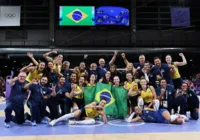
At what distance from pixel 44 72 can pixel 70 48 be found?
16.1 m

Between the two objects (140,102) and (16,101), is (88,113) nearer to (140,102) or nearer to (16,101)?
(140,102)

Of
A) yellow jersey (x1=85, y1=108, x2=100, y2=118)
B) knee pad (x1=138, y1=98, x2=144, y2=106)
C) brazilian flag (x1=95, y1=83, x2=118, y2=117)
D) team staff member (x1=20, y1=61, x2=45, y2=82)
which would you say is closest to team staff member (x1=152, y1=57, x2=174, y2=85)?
knee pad (x1=138, y1=98, x2=144, y2=106)

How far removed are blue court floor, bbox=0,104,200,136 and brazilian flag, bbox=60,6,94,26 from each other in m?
16.3

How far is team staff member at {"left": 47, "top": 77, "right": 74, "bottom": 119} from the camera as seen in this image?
7.41 metres

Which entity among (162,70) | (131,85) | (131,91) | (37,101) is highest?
(162,70)

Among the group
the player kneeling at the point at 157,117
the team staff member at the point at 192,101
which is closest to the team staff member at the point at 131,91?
the player kneeling at the point at 157,117

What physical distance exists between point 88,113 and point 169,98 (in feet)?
8.91

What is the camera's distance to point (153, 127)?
6688 mm

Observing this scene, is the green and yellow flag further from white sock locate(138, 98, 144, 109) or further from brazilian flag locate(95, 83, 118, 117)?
white sock locate(138, 98, 144, 109)

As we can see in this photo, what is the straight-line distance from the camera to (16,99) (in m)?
6.88

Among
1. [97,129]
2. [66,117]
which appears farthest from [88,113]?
[97,129]

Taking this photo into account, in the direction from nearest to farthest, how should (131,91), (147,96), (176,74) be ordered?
(147,96), (131,91), (176,74)

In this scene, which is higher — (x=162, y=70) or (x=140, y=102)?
(x=162, y=70)

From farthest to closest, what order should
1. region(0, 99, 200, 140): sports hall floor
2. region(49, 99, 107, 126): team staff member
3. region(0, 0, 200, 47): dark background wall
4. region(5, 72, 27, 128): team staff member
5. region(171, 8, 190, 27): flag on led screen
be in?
region(0, 0, 200, 47): dark background wall < region(171, 8, 190, 27): flag on led screen < region(49, 99, 107, 126): team staff member < region(5, 72, 27, 128): team staff member < region(0, 99, 200, 140): sports hall floor
